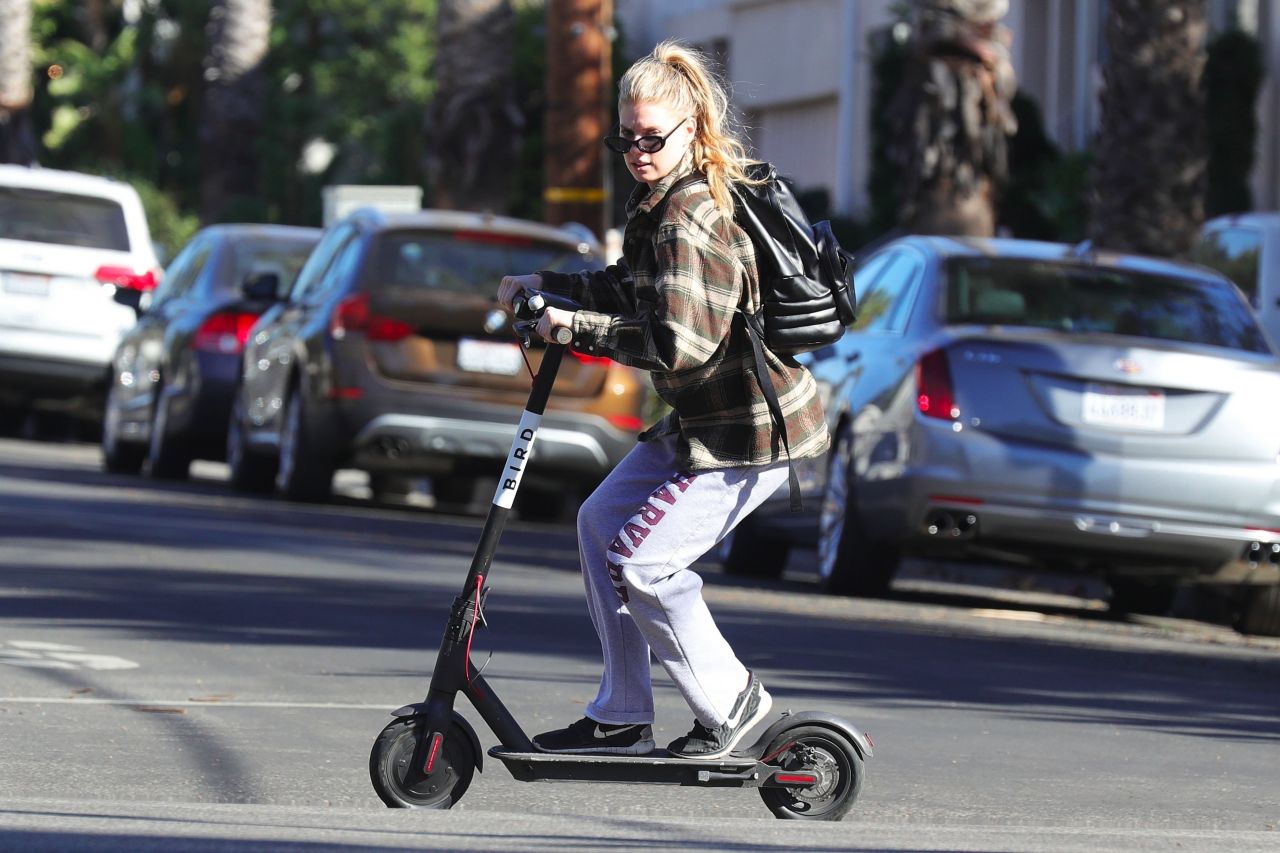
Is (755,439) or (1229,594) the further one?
(1229,594)

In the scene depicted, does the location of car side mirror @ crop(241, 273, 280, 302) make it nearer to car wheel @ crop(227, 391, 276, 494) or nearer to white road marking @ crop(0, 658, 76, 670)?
car wheel @ crop(227, 391, 276, 494)

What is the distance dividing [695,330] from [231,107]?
109 feet

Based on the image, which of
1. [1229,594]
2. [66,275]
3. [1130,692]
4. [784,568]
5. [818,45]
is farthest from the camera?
[818,45]

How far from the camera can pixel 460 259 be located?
15102mm

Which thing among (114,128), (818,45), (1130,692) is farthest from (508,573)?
(114,128)

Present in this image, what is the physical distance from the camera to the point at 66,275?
19859 millimetres

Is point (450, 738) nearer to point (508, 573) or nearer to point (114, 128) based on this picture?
point (508, 573)

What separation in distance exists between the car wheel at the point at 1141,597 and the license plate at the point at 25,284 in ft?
29.8

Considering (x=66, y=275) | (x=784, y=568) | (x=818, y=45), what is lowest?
(x=784, y=568)

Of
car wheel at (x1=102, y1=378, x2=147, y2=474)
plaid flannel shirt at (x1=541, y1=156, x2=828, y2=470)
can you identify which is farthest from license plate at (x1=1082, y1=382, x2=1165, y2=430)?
car wheel at (x1=102, y1=378, x2=147, y2=474)

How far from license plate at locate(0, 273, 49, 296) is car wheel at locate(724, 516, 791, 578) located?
7.63 meters

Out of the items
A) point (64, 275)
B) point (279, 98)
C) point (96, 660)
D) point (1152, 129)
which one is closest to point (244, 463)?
point (64, 275)

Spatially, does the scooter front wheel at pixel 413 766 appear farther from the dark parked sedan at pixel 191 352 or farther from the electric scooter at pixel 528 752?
the dark parked sedan at pixel 191 352

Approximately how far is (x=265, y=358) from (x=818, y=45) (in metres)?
21.6
